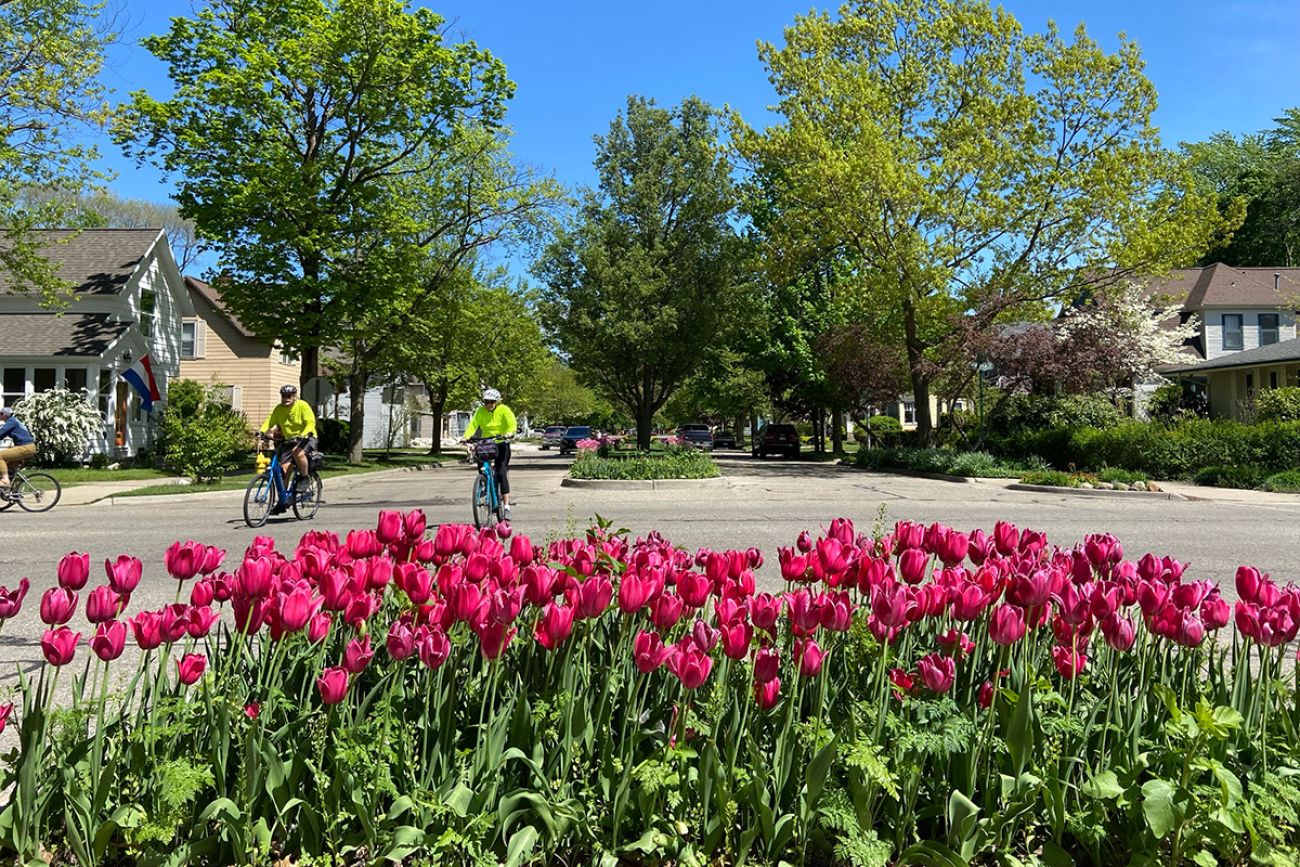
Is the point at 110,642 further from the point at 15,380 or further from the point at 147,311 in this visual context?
the point at 147,311

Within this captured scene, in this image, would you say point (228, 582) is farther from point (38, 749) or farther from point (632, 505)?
point (632, 505)

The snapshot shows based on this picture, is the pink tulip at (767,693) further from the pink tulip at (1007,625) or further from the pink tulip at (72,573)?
the pink tulip at (72,573)

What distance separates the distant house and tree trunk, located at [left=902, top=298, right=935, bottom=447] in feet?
48.1

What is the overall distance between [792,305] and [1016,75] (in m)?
17.1

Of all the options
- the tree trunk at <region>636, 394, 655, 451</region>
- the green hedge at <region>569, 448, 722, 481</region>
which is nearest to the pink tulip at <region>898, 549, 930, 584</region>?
the green hedge at <region>569, 448, 722, 481</region>

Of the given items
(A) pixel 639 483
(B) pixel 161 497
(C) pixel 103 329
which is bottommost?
(A) pixel 639 483

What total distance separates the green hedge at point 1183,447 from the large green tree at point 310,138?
20.3m

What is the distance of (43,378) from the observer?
2877cm

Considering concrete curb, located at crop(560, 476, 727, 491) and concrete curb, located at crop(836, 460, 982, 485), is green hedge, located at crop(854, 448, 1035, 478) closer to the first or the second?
concrete curb, located at crop(836, 460, 982, 485)

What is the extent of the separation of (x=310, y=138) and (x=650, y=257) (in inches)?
456

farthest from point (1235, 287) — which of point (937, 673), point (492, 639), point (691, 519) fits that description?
point (492, 639)

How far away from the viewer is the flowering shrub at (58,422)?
83.8ft

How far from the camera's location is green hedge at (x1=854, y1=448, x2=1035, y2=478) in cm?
2545

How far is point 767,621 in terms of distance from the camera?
8.96 feet
